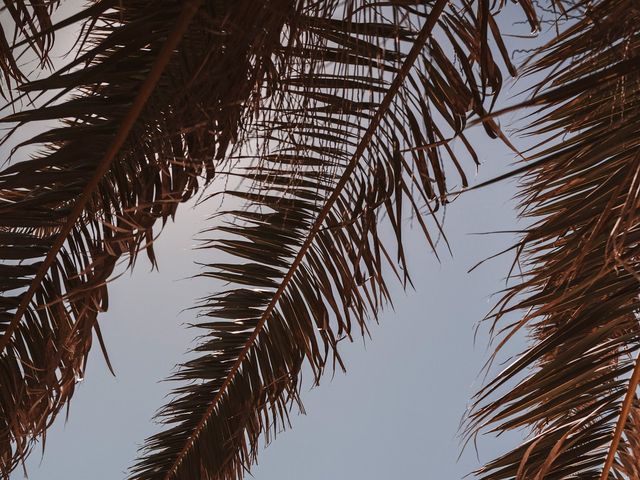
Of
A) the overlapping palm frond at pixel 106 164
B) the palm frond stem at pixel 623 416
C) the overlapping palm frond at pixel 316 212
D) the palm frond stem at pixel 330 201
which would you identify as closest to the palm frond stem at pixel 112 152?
the overlapping palm frond at pixel 106 164

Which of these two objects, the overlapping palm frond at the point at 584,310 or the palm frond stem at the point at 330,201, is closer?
the overlapping palm frond at the point at 584,310

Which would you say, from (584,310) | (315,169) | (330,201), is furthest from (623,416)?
(315,169)

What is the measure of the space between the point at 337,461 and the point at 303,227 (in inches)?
377

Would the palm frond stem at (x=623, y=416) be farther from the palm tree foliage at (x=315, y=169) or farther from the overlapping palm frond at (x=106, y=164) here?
the overlapping palm frond at (x=106, y=164)

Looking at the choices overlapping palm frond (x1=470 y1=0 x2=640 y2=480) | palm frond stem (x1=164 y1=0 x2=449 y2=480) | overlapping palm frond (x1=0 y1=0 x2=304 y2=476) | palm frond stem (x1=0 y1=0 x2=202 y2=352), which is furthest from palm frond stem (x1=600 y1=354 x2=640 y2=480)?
palm frond stem (x1=0 y1=0 x2=202 y2=352)

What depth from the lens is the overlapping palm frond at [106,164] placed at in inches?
67.0

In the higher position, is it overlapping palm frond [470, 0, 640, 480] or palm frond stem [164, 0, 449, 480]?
palm frond stem [164, 0, 449, 480]

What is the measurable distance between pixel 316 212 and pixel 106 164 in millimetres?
1074

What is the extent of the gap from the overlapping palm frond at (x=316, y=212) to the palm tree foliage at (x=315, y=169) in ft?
0.04

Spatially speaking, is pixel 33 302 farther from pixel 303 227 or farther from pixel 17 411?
pixel 303 227

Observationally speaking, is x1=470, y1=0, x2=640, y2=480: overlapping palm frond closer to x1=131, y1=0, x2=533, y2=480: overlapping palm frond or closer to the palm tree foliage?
the palm tree foliage

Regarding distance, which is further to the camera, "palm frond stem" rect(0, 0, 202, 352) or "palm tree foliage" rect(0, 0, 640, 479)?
"palm tree foliage" rect(0, 0, 640, 479)

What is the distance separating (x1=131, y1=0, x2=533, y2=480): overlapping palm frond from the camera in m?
2.16

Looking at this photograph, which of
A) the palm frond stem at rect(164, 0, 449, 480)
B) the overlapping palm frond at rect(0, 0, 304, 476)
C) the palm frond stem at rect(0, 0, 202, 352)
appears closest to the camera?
the palm frond stem at rect(0, 0, 202, 352)
